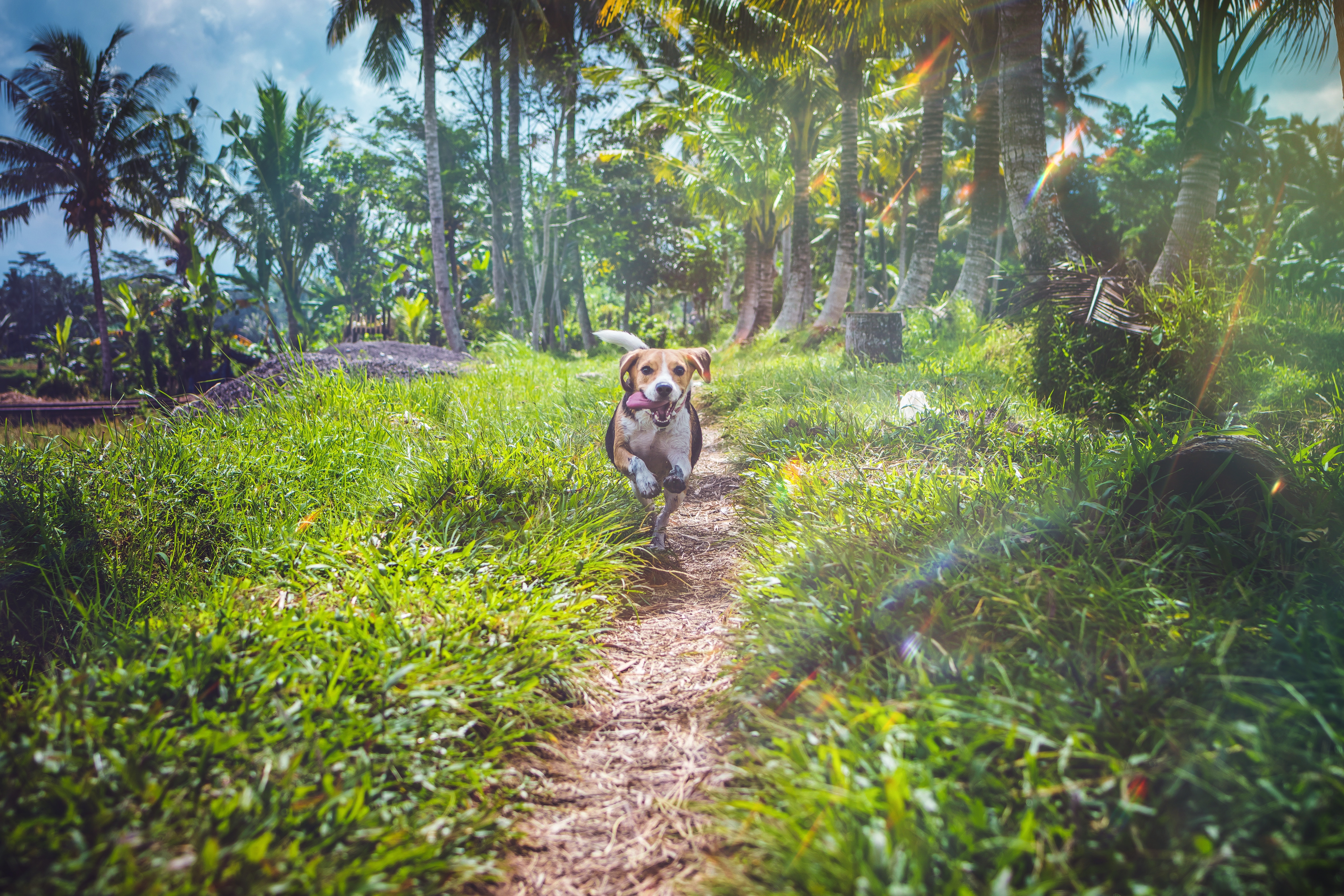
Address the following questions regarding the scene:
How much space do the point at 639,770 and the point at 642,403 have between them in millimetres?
1873

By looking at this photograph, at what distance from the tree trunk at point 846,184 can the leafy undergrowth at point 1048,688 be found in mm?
8870

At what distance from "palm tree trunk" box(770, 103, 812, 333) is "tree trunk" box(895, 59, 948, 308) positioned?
310 centimetres

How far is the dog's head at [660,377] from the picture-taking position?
3174mm

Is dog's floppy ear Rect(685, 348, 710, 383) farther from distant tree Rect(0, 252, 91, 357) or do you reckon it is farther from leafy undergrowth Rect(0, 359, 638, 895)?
distant tree Rect(0, 252, 91, 357)

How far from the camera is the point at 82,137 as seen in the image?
61.6 ft

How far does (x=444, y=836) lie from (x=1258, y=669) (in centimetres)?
209

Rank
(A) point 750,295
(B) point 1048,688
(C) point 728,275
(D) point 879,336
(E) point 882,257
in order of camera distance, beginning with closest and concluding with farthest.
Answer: (B) point 1048,688 → (D) point 879,336 → (A) point 750,295 → (E) point 882,257 → (C) point 728,275

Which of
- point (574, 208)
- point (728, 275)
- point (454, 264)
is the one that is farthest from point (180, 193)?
point (728, 275)

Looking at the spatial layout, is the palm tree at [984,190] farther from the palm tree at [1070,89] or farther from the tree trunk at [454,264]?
the tree trunk at [454,264]

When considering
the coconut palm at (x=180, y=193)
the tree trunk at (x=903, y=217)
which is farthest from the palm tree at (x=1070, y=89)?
the coconut palm at (x=180, y=193)

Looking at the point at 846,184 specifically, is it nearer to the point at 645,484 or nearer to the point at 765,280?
the point at 765,280

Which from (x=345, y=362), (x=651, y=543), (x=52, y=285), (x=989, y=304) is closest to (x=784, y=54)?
(x=989, y=304)

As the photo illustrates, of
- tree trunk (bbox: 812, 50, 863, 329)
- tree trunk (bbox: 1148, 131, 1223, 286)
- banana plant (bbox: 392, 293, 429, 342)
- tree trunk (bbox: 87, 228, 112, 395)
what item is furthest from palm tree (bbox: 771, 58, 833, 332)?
tree trunk (bbox: 87, 228, 112, 395)

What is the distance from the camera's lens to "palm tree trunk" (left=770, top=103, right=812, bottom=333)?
45.0 feet
